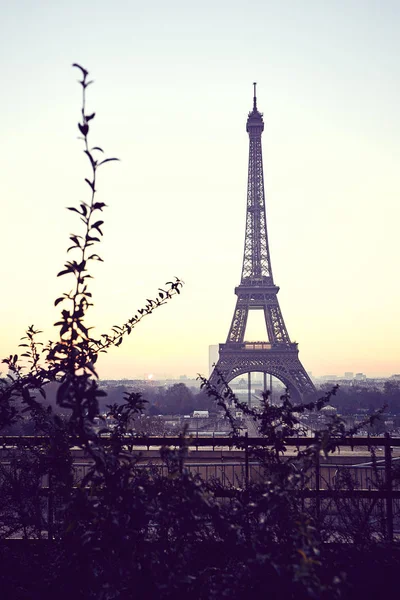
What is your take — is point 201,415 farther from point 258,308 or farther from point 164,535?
point 164,535

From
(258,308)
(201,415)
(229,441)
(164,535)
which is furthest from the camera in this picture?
(201,415)

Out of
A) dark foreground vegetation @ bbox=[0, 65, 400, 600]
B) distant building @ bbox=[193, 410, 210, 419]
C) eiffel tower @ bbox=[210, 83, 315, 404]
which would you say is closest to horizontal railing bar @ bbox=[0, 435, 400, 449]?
dark foreground vegetation @ bbox=[0, 65, 400, 600]

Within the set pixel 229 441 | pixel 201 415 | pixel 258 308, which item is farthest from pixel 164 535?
pixel 201 415

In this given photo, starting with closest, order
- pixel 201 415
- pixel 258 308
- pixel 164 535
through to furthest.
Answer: pixel 164 535 → pixel 258 308 → pixel 201 415

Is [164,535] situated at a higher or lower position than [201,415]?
higher

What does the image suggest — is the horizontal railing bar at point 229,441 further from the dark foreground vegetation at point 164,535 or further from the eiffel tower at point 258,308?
the eiffel tower at point 258,308

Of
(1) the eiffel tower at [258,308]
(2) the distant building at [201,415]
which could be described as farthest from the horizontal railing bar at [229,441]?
(2) the distant building at [201,415]

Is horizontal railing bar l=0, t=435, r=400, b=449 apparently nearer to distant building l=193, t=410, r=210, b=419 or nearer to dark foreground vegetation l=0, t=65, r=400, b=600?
dark foreground vegetation l=0, t=65, r=400, b=600

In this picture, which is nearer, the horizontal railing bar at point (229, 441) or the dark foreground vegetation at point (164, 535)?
the dark foreground vegetation at point (164, 535)

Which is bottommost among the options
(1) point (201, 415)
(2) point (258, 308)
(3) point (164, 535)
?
(1) point (201, 415)
